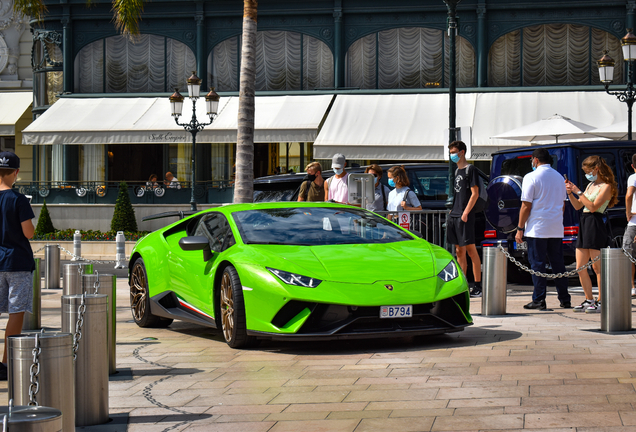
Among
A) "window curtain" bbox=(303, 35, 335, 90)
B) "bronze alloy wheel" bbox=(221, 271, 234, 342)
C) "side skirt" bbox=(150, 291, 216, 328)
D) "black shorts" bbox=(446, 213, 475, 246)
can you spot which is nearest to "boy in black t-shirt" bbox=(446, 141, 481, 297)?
"black shorts" bbox=(446, 213, 475, 246)

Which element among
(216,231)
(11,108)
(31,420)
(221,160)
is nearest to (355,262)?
(216,231)

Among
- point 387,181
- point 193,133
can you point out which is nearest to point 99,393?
point 387,181

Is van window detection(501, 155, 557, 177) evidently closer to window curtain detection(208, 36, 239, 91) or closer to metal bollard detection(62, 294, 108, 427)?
metal bollard detection(62, 294, 108, 427)

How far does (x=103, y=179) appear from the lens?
30344 mm

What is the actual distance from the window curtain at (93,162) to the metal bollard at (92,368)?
2586 centimetres

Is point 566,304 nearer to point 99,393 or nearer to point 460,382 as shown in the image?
point 460,382

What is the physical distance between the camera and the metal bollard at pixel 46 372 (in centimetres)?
413

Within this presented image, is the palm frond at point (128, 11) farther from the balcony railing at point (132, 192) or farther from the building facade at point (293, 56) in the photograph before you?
the balcony railing at point (132, 192)

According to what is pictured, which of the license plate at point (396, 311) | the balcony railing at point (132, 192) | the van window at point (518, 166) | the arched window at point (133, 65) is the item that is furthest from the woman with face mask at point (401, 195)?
the arched window at point (133, 65)

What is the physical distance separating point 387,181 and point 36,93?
19.6m

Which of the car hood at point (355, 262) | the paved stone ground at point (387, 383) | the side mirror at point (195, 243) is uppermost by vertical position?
the side mirror at point (195, 243)

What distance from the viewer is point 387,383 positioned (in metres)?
6.04

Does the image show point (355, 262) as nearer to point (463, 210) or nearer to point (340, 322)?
point (340, 322)

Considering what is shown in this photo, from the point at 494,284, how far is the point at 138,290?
388 cm
